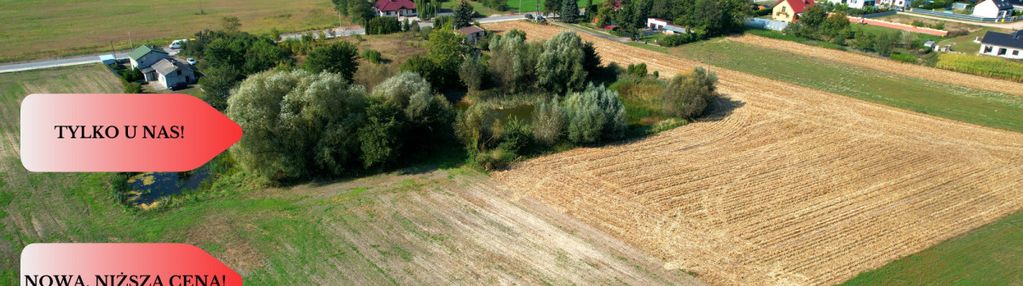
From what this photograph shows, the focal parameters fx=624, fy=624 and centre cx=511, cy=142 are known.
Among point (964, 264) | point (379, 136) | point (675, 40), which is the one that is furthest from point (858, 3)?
point (379, 136)

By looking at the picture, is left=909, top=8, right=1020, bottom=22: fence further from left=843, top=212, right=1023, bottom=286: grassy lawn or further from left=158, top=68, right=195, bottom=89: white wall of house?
left=158, top=68, right=195, bottom=89: white wall of house

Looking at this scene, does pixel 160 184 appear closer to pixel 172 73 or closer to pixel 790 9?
pixel 172 73

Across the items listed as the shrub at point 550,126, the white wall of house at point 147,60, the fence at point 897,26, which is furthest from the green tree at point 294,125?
the fence at point 897,26

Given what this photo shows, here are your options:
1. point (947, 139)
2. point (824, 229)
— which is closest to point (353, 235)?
point (824, 229)

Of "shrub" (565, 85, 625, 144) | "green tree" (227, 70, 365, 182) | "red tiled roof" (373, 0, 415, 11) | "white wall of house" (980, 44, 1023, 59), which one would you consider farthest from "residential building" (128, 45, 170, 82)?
"white wall of house" (980, 44, 1023, 59)

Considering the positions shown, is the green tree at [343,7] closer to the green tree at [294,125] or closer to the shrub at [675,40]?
the shrub at [675,40]
